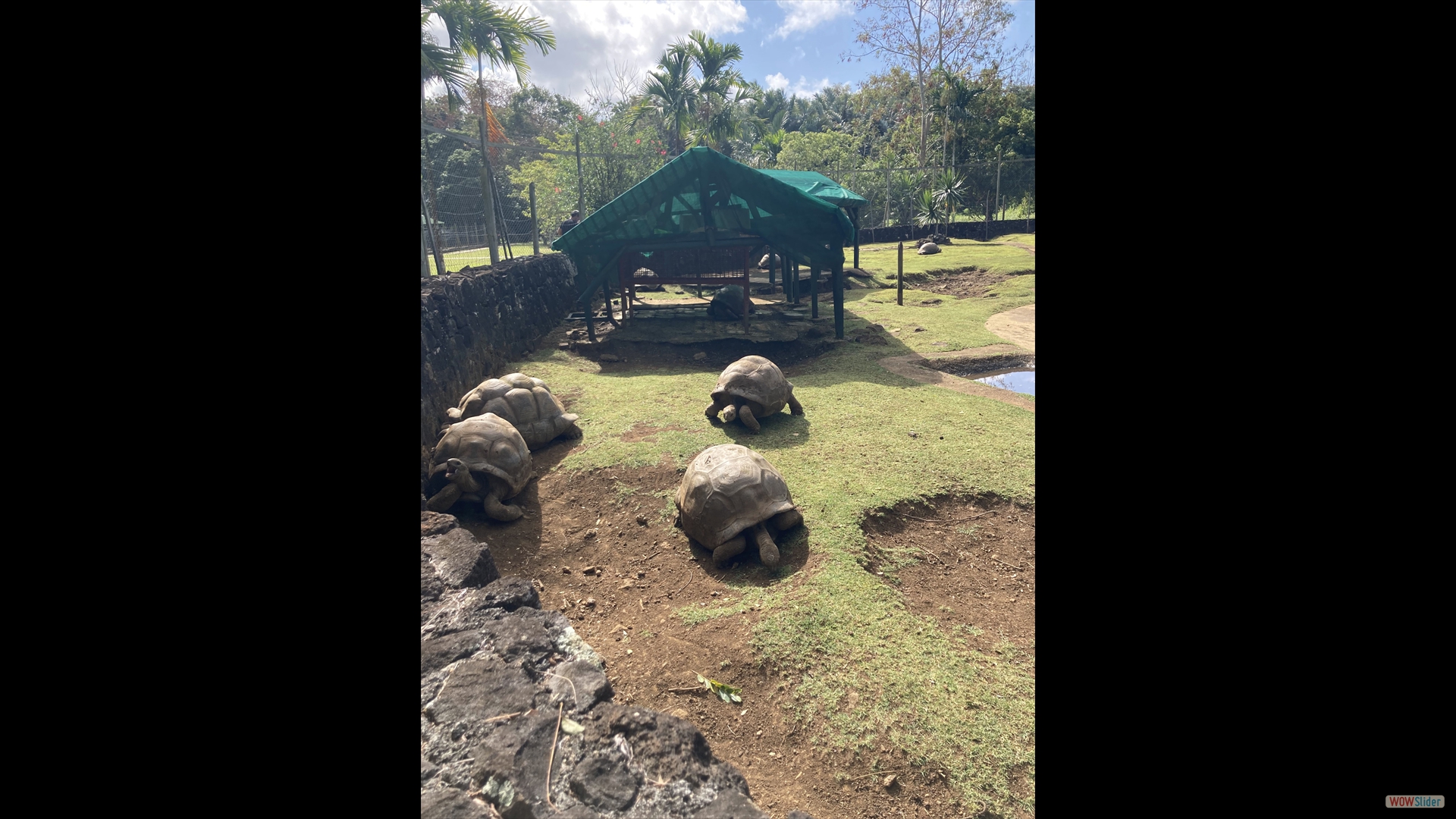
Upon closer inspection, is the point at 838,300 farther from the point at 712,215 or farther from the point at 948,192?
the point at 948,192

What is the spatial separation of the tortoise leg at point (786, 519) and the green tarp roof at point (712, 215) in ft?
25.0

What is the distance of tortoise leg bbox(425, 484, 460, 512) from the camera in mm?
4863

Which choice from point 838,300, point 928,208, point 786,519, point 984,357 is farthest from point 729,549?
point 928,208

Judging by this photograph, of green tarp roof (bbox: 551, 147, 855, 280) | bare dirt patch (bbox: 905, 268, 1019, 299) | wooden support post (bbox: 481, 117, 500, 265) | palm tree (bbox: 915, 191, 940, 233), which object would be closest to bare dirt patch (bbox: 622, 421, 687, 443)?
green tarp roof (bbox: 551, 147, 855, 280)

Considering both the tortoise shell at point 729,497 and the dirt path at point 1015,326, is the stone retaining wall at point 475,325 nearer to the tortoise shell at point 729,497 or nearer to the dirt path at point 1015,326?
the tortoise shell at point 729,497

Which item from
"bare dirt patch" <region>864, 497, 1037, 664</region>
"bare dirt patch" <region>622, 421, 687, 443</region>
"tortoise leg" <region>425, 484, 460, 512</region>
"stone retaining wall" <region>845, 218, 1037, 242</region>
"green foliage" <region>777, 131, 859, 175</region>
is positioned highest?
"green foliage" <region>777, 131, 859, 175</region>

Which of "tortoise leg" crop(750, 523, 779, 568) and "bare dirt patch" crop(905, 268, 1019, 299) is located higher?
"bare dirt patch" crop(905, 268, 1019, 299)

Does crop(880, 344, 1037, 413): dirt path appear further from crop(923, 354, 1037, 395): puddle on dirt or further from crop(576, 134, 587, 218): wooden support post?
crop(576, 134, 587, 218): wooden support post

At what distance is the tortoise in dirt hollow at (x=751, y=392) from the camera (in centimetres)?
671

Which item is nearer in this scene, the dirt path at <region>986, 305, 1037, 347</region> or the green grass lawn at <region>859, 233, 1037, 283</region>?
the dirt path at <region>986, 305, 1037, 347</region>

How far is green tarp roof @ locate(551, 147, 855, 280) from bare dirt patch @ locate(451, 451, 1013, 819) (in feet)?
21.0
